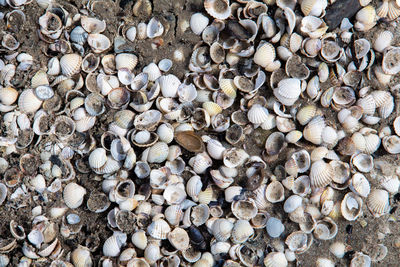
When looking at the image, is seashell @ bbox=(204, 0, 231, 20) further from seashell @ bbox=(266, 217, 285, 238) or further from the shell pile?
seashell @ bbox=(266, 217, 285, 238)

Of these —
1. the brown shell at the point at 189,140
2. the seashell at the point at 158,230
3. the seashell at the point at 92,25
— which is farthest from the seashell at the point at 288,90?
the seashell at the point at 92,25

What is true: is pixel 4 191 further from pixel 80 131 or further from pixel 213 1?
pixel 213 1

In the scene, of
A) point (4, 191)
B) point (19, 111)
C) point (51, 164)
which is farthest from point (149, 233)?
point (19, 111)

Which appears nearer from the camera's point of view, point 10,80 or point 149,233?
point 149,233

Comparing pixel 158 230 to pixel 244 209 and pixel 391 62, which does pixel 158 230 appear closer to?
pixel 244 209

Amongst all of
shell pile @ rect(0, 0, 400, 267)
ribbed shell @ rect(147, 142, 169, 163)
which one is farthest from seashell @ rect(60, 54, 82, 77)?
ribbed shell @ rect(147, 142, 169, 163)

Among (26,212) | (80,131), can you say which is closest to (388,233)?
(80,131)

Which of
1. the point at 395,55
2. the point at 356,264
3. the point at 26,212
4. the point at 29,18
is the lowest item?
the point at 26,212

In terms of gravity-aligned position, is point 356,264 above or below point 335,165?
below
